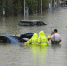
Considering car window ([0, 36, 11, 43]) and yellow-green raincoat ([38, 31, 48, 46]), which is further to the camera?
car window ([0, 36, 11, 43])

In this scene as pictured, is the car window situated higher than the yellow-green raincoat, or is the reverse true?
the yellow-green raincoat

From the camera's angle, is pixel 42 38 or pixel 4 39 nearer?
pixel 42 38

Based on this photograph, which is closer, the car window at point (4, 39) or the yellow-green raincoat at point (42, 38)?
the yellow-green raincoat at point (42, 38)

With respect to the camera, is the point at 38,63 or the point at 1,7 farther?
the point at 1,7

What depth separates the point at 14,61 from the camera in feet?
49.5

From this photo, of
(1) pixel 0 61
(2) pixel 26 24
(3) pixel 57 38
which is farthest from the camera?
(2) pixel 26 24

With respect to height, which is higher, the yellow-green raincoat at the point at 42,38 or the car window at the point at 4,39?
the yellow-green raincoat at the point at 42,38

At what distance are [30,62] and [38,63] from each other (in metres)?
0.53

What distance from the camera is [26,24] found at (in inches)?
1991

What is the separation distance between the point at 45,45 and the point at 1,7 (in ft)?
165

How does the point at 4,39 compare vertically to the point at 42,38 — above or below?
below

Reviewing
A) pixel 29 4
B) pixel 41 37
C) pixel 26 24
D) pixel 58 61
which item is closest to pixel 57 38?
pixel 41 37

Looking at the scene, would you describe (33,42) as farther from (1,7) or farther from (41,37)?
(1,7)

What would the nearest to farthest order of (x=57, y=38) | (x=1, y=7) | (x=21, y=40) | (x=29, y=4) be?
(x=57, y=38), (x=21, y=40), (x=1, y=7), (x=29, y=4)
